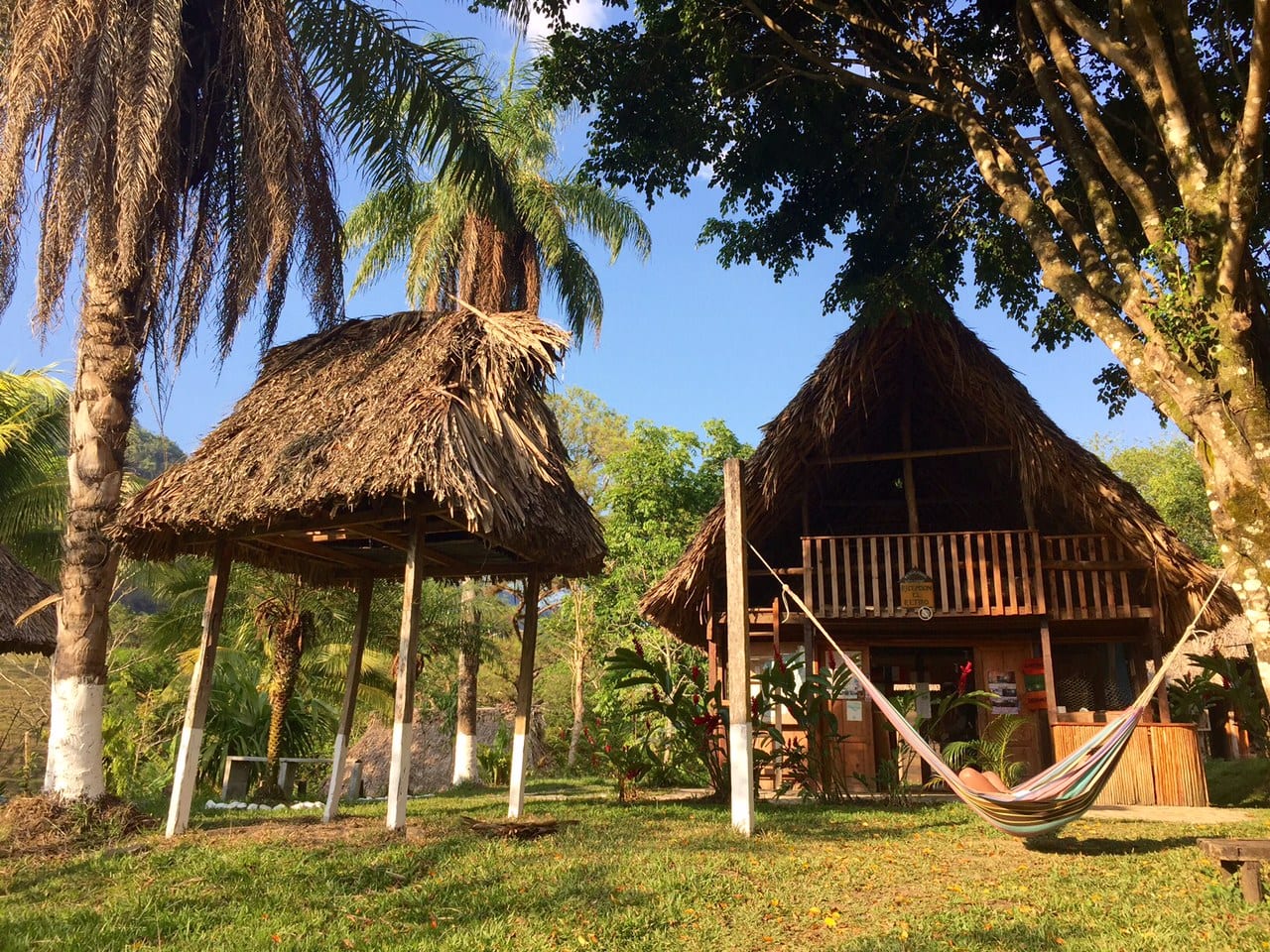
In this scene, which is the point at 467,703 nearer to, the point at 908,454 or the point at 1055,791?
the point at 908,454

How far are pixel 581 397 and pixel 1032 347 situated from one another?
55.9 feet

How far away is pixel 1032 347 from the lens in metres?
9.05

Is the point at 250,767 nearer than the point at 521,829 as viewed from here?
No

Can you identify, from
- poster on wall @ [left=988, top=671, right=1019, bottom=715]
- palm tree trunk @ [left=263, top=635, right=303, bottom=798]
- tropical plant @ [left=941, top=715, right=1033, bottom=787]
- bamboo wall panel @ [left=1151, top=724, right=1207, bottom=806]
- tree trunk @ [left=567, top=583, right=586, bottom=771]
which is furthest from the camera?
tree trunk @ [left=567, top=583, right=586, bottom=771]

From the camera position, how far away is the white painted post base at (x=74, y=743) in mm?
6012

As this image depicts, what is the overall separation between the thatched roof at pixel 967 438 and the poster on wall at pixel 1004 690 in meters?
1.85

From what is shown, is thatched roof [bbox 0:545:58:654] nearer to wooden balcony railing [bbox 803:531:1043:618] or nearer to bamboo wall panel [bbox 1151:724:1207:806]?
wooden balcony railing [bbox 803:531:1043:618]

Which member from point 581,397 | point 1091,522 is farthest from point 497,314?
point 581,397

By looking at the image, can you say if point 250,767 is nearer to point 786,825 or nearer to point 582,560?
point 582,560

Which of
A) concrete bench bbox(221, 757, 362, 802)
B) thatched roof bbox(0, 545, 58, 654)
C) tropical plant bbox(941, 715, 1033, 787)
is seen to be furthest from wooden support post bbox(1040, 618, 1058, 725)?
thatched roof bbox(0, 545, 58, 654)

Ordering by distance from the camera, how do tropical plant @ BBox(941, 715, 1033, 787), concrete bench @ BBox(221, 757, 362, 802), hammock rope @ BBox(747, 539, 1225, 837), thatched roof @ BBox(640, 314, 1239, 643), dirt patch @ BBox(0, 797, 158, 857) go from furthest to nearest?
concrete bench @ BBox(221, 757, 362, 802), thatched roof @ BBox(640, 314, 1239, 643), tropical plant @ BBox(941, 715, 1033, 787), dirt patch @ BBox(0, 797, 158, 857), hammock rope @ BBox(747, 539, 1225, 837)

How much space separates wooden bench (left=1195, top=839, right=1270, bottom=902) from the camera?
429 centimetres

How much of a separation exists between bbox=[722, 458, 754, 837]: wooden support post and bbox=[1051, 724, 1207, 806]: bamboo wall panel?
14.4 ft

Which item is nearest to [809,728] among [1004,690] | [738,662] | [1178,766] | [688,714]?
[688,714]
